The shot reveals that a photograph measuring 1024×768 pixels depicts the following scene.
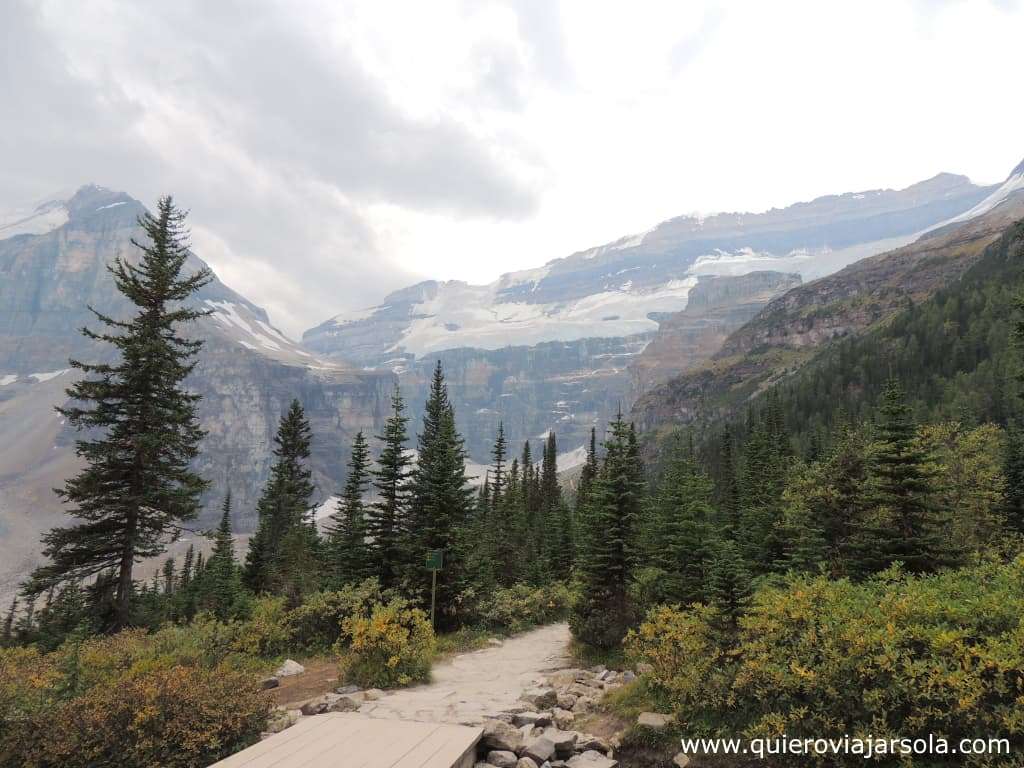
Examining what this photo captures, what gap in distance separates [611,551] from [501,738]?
35.2 feet

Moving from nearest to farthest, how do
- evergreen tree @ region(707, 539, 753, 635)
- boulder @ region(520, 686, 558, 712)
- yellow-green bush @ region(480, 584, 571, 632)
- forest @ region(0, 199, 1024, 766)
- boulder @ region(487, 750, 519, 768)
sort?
1. forest @ region(0, 199, 1024, 766)
2. boulder @ region(487, 750, 519, 768)
3. evergreen tree @ region(707, 539, 753, 635)
4. boulder @ region(520, 686, 558, 712)
5. yellow-green bush @ region(480, 584, 571, 632)

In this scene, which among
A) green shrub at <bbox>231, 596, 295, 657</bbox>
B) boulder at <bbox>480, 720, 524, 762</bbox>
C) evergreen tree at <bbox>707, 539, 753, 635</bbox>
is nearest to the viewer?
boulder at <bbox>480, 720, 524, 762</bbox>

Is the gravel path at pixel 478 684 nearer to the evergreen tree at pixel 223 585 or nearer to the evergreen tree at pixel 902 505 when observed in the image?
the evergreen tree at pixel 902 505

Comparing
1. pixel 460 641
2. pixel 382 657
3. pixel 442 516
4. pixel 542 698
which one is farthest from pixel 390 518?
pixel 542 698

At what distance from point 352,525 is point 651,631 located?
676 inches

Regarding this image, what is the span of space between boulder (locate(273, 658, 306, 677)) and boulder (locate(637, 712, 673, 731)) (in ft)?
33.5

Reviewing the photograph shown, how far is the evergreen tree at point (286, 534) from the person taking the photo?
3412cm

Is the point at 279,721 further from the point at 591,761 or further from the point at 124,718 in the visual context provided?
the point at 591,761

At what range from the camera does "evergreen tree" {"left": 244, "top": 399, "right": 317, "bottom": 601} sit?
34125mm

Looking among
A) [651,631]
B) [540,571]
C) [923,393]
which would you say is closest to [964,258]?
[923,393]

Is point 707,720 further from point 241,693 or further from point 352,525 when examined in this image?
point 352,525

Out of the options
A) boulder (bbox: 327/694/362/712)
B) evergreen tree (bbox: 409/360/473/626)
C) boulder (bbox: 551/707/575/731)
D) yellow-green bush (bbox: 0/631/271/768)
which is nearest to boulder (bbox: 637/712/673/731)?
boulder (bbox: 551/707/575/731)

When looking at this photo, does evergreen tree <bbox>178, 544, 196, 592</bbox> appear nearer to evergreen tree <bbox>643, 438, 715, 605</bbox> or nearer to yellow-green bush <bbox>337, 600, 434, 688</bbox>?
yellow-green bush <bbox>337, 600, 434, 688</bbox>

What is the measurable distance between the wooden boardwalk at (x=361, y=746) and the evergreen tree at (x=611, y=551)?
1008cm
